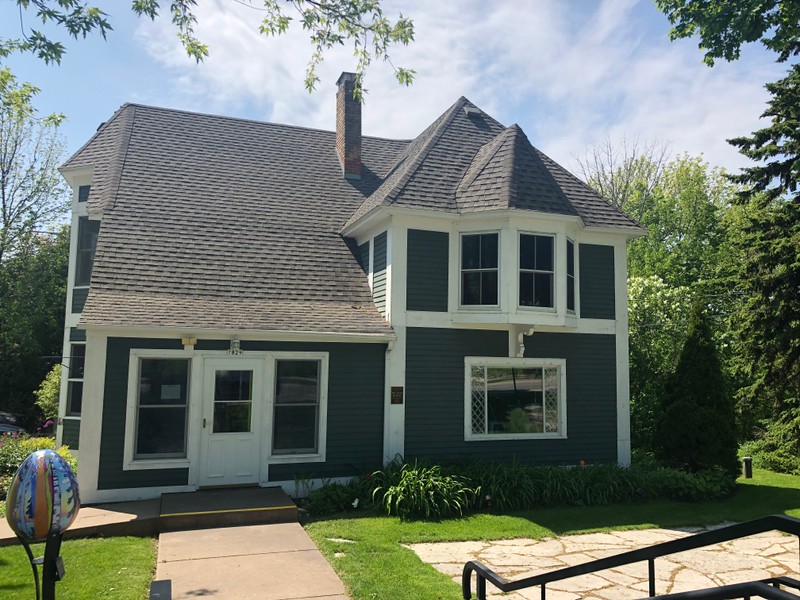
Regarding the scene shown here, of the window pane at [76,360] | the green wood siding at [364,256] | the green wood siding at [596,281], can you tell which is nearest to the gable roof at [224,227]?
the green wood siding at [364,256]

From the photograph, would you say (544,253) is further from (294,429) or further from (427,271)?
(294,429)

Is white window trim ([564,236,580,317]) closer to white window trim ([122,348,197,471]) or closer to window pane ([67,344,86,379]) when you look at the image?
white window trim ([122,348,197,471])

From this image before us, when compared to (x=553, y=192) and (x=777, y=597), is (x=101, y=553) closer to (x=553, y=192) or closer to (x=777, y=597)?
(x=777, y=597)

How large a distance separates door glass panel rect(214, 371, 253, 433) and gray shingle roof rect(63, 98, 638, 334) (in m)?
1.03

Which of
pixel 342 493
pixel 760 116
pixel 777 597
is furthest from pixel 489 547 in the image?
pixel 760 116

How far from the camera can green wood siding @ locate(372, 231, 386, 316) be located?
12336 millimetres

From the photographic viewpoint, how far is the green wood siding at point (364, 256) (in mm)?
13422

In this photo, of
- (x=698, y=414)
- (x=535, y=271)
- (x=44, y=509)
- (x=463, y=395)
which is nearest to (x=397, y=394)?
(x=463, y=395)

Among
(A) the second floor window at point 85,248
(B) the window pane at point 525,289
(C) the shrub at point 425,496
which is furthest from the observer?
(A) the second floor window at point 85,248

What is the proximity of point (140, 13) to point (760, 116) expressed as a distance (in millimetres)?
15467

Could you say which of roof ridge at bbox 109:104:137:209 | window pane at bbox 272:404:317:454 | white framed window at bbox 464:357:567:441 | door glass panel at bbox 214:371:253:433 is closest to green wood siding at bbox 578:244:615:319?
white framed window at bbox 464:357:567:441

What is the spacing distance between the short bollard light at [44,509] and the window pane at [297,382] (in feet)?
22.1

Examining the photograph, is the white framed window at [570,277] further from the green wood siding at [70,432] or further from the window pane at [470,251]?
the green wood siding at [70,432]

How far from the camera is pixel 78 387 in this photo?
13.5 m
